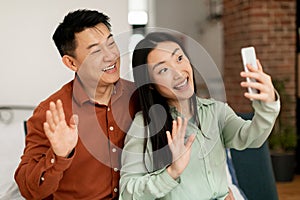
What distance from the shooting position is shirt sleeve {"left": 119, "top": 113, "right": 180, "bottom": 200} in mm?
1167

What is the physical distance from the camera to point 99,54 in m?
1.24

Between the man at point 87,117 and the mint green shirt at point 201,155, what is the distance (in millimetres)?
92

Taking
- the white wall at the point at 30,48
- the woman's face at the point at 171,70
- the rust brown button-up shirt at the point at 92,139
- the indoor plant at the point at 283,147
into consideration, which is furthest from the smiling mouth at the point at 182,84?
the indoor plant at the point at 283,147

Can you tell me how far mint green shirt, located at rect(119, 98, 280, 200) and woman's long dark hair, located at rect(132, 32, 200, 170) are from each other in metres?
0.02

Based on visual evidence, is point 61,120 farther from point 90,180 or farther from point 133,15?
point 133,15

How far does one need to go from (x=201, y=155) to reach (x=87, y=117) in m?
0.34

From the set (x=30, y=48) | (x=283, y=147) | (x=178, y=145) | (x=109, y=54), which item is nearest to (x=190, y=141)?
(x=178, y=145)

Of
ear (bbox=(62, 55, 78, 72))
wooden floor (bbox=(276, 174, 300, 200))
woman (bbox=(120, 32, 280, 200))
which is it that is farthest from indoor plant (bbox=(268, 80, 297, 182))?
ear (bbox=(62, 55, 78, 72))

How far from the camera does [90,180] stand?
137cm

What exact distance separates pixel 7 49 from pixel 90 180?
4.08 feet

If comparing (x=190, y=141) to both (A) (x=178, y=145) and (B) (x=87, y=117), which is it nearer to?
(A) (x=178, y=145)

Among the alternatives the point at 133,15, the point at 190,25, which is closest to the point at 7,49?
the point at 133,15

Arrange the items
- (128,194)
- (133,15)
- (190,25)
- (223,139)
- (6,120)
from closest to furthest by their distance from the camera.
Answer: (128,194)
(223,139)
(133,15)
(6,120)
(190,25)

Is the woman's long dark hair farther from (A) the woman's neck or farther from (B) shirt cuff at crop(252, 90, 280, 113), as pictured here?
(B) shirt cuff at crop(252, 90, 280, 113)
